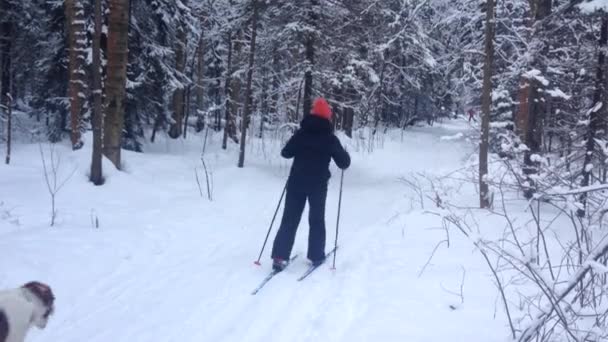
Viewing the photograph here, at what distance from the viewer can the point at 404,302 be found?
5508 mm

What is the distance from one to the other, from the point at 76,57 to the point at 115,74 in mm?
1809

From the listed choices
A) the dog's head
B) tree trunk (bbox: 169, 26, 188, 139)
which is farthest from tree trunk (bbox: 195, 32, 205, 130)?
the dog's head

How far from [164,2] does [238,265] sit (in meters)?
13.1

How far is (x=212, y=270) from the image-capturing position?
6.78 meters

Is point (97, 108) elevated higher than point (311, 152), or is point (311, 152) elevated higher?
point (97, 108)

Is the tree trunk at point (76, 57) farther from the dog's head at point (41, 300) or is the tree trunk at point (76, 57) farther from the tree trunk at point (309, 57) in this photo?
the dog's head at point (41, 300)

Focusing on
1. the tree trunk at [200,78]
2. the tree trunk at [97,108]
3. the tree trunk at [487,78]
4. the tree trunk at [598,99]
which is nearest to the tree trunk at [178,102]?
the tree trunk at [200,78]

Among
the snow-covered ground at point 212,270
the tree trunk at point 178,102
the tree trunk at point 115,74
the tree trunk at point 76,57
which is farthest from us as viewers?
→ the tree trunk at point 178,102

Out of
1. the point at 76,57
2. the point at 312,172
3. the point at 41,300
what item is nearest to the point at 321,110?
the point at 312,172

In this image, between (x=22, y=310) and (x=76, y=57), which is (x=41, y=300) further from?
(x=76, y=57)

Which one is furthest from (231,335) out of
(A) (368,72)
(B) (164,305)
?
(A) (368,72)

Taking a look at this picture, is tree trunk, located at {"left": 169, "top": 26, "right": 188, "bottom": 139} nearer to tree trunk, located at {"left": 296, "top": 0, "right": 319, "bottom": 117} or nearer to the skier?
tree trunk, located at {"left": 296, "top": 0, "right": 319, "bottom": 117}

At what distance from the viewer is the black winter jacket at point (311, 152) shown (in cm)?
702

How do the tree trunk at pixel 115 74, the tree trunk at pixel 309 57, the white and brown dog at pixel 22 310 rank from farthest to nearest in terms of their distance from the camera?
1. the tree trunk at pixel 309 57
2. the tree trunk at pixel 115 74
3. the white and brown dog at pixel 22 310
